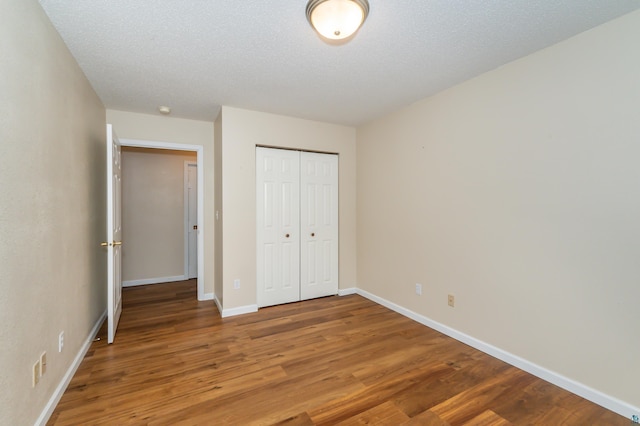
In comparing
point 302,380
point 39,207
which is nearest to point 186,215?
point 39,207

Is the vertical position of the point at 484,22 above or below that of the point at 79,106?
above

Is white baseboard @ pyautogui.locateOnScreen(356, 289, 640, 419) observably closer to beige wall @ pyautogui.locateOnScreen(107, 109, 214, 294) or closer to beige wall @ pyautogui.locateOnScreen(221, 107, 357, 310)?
beige wall @ pyautogui.locateOnScreen(221, 107, 357, 310)

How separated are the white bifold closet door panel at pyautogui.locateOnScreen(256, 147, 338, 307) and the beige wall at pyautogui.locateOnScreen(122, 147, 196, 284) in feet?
7.41

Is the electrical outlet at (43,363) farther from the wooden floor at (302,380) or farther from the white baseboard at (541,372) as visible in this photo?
the white baseboard at (541,372)

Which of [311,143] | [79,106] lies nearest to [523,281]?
[311,143]

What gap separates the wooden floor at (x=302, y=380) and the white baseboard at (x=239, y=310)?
186 millimetres

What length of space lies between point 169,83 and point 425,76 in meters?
2.39

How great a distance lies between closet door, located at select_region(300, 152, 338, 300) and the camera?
3.86m

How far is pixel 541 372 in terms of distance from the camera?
6.91 feet

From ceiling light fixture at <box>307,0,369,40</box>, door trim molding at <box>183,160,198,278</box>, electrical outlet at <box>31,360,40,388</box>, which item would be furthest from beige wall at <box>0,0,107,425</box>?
door trim molding at <box>183,160,198,278</box>

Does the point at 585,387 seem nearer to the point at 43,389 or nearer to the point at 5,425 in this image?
the point at 5,425

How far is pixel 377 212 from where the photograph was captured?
149 inches

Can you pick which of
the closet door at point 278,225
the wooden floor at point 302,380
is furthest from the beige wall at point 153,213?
the closet door at point 278,225

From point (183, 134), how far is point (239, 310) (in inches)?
95.2
